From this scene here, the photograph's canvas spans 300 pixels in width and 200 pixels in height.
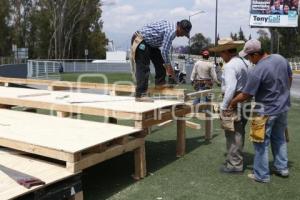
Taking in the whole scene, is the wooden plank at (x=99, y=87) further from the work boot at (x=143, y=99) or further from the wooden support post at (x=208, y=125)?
the wooden support post at (x=208, y=125)

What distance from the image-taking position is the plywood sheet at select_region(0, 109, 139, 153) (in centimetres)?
524

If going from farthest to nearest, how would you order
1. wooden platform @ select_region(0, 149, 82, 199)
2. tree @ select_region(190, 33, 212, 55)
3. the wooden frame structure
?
1. tree @ select_region(190, 33, 212, 55)
2. the wooden frame structure
3. wooden platform @ select_region(0, 149, 82, 199)

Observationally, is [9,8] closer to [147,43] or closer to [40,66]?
[40,66]

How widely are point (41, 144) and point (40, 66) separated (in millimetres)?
28001

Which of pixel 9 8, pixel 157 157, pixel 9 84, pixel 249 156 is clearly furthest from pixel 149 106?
pixel 9 8

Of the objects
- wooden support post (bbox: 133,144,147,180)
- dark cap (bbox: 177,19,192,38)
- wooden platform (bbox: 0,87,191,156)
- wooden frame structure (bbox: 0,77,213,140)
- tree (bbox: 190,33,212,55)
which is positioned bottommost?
wooden support post (bbox: 133,144,147,180)

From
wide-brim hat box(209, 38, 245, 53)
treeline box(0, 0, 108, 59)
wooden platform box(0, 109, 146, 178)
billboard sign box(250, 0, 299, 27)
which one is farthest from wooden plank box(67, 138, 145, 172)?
treeline box(0, 0, 108, 59)

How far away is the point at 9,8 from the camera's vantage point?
7044 centimetres

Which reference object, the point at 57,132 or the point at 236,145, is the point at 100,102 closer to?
the point at 57,132

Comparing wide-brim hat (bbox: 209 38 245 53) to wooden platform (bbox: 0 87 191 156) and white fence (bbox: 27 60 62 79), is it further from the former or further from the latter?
white fence (bbox: 27 60 62 79)

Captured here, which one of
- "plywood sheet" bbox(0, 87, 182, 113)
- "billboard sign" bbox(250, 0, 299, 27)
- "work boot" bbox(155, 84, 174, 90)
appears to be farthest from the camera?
"billboard sign" bbox(250, 0, 299, 27)

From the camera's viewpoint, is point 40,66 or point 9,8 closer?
point 40,66

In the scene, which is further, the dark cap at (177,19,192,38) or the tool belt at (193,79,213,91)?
the tool belt at (193,79,213,91)

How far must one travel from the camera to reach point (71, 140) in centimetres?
541
